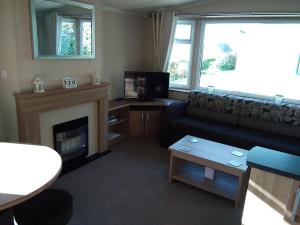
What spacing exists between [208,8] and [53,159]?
11.8ft

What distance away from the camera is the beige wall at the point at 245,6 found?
354 cm

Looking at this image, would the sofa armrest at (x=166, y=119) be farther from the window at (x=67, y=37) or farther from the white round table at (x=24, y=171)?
the white round table at (x=24, y=171)

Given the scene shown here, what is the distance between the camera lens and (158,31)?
453 centimetres

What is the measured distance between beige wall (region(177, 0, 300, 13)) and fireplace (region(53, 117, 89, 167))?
272cm

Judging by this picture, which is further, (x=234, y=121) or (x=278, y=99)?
(x=234, y=121)

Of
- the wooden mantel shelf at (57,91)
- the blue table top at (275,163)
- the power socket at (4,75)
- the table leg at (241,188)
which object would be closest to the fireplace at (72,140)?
the wooden mantel shelf at (57,91)

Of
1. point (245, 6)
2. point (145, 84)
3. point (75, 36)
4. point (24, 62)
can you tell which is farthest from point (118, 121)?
point (245, 6)

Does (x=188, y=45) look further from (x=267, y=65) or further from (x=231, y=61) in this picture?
(x=267, y=65)

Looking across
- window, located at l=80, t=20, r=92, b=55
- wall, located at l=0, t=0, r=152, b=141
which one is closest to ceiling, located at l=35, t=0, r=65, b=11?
wall, located at l=0, t=0, r=152, b=141

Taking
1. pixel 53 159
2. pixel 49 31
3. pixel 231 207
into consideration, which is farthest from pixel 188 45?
pixel 53 159

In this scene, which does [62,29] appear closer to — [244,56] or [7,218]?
[7,218]

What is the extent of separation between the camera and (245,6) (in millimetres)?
3830

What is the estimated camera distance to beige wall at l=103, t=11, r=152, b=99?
411 cm

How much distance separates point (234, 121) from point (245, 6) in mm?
1833
